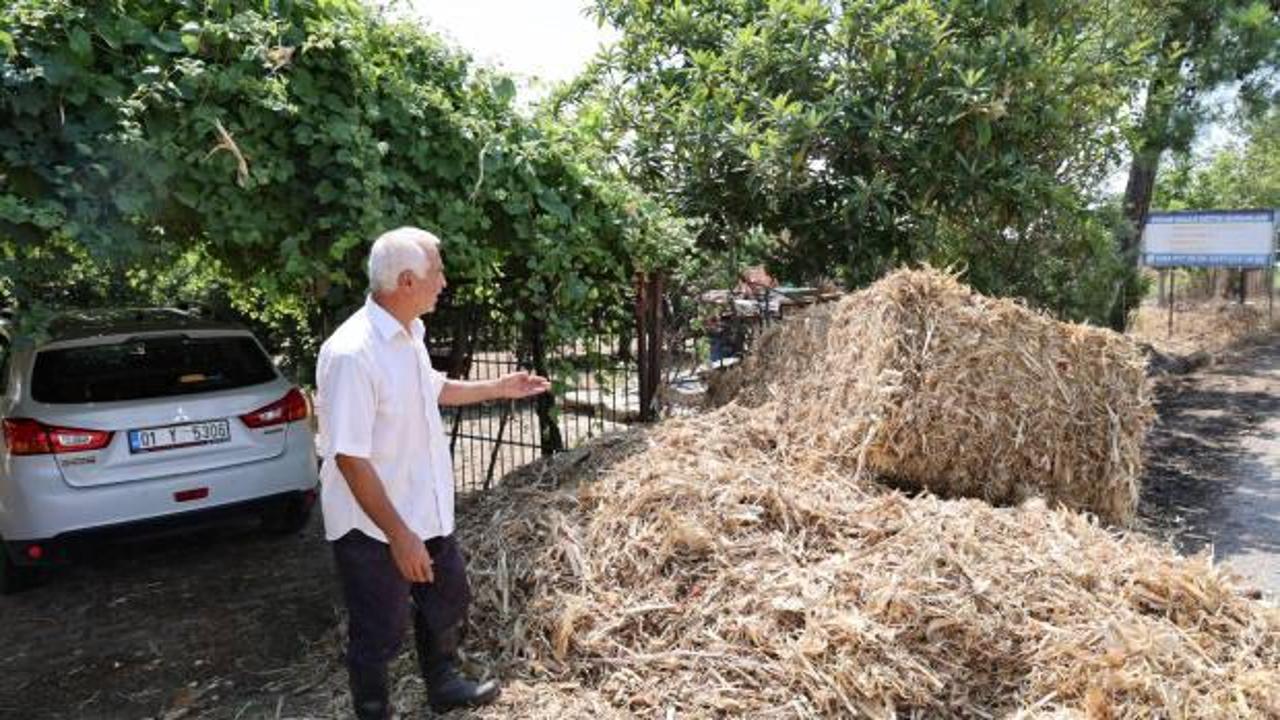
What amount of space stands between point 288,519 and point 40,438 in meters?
1.79

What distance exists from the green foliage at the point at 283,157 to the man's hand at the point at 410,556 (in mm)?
1614

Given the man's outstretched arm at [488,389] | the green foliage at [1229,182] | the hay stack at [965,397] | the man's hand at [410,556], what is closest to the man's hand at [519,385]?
the man's outstretched arm at [488,389]

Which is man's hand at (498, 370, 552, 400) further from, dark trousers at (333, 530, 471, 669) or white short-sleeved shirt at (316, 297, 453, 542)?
dark trousers at (333, 530, 471, 669)

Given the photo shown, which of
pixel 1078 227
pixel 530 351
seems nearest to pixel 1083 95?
pixel 1078 227

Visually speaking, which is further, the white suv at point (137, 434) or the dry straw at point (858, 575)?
the white suv at point (137, 434)

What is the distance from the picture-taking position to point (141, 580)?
5.47 m

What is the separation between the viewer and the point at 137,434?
489cm

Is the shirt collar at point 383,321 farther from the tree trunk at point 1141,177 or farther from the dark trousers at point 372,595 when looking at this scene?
the tree trunk at point 1141,177

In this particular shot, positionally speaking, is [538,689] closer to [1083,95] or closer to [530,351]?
[530,351]

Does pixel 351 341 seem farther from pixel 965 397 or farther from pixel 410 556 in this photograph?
pixel 965 397

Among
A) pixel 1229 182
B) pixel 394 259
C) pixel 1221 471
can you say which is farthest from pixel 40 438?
pixel 1229 182

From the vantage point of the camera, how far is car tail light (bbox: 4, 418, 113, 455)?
184 inches

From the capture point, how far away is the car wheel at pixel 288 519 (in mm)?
6070

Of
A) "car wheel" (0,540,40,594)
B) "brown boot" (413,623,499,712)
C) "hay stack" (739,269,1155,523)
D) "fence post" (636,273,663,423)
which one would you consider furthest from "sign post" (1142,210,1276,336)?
"car wheel" (0,540,40,594)
